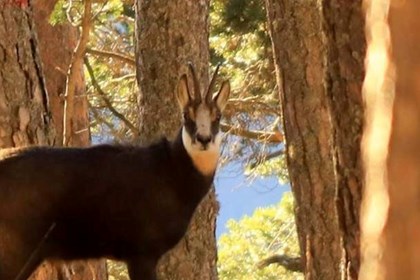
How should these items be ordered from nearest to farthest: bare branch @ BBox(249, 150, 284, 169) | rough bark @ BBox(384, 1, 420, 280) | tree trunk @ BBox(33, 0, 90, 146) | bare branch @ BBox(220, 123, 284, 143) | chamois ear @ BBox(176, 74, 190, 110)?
rough bark @ BBox(384, 1, 420, 280), chamois ear @ BBox(176, 74, 190, 110), tree trunk @ BBox(33, 0, 90, 146), bare branch @ BBox(220, 123, 284, 143), bare branch @ BBox(249, 150, 284, 169)

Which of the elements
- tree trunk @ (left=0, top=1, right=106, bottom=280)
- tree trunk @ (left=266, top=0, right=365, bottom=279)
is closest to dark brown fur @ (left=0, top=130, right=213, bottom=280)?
tree trunk @ (left=0, top=1, right=106, bottom=280)

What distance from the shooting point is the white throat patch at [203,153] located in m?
6.32

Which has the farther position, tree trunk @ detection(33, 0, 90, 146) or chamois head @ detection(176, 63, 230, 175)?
tree trunk @ detection(33, 0, 90, 146)

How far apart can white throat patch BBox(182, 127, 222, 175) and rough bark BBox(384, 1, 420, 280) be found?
504 cm

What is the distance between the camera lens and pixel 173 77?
723 centimetres

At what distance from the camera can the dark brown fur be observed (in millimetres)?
6000

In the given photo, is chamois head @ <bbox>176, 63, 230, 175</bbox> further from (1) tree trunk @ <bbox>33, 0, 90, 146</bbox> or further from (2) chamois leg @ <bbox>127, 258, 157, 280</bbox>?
(1) tree trunk @ <bbox>33, 0, 90, 146</bbox>

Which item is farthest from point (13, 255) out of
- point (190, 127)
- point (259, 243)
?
point (259, 243)

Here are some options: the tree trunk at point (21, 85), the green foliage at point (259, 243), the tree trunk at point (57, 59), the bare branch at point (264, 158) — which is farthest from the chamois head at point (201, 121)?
the green foliage at point (259, 243)

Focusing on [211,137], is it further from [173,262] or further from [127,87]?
[127,87]

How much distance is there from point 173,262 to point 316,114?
1503mm

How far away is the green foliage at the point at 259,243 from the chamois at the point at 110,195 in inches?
288

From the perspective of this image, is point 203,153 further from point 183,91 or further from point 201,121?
point 183,91

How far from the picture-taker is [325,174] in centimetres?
624
